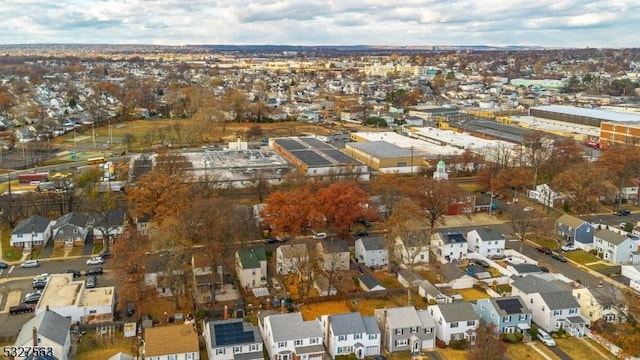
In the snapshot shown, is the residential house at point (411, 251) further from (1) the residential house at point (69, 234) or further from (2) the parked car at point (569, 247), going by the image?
(1) the residential house at point (69, 234)

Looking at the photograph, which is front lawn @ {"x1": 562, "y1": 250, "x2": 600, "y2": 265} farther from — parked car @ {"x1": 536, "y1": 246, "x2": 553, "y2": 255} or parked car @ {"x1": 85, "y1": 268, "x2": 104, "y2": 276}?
parked car @ {"x1": 85, "y1": 268, "x2": 104, "y2": 276}

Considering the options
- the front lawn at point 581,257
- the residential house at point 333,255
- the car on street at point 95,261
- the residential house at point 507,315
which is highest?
the residential house at point 333,255

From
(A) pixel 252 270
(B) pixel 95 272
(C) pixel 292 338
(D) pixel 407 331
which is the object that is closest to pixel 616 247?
(D) pixel 407 331

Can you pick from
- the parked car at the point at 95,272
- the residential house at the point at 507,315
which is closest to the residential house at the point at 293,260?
the residential house at the point at 507,315

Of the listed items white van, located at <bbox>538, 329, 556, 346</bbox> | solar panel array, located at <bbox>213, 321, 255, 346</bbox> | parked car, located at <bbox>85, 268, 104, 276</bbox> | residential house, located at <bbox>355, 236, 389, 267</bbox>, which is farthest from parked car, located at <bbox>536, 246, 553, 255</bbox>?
parked car, located at <bbox>85, 268, 104, 276</bbox>

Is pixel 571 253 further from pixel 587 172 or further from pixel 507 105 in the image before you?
pixel 507 105

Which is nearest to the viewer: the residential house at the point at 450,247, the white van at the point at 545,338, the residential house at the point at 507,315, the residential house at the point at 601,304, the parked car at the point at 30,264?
the white van at the point at 545,338
